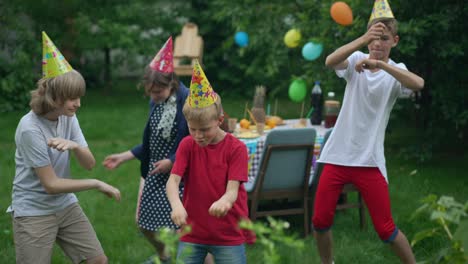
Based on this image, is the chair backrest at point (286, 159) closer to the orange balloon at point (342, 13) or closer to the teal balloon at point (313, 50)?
the orange balloon at point (342, 13)

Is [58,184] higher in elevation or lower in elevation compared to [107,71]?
higher

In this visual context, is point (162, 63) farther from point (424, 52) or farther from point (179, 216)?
point (424, 52)

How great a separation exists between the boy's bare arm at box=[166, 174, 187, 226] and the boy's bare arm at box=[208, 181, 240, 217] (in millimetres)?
132

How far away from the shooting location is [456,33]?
26.4ft

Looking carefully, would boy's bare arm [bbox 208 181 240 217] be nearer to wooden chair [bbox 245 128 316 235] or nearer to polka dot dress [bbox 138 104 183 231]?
polka dot dress [bbox 138 104 183 231]

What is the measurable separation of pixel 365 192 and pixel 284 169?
1.53m

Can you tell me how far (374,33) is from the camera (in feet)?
13.3

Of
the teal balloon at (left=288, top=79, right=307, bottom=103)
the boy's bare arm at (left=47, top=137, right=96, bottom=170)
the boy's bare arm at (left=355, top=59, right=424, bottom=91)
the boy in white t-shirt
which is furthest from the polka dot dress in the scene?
the teal balloon at (left=288, top=79, right=307, bottom=103)

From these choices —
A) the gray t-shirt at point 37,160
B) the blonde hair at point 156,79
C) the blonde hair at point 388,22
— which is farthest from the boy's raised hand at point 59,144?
the blonde hair at point 388,22

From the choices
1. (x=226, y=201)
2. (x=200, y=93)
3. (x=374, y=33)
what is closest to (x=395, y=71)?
(x=374, y=33)

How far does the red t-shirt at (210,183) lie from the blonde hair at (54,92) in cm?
61

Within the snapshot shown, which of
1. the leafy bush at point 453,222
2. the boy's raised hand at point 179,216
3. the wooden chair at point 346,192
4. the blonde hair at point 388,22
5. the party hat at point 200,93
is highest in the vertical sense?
the blonde hair at point 388,22

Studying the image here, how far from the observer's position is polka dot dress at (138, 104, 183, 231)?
465 cm

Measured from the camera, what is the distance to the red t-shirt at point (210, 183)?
3420mm
